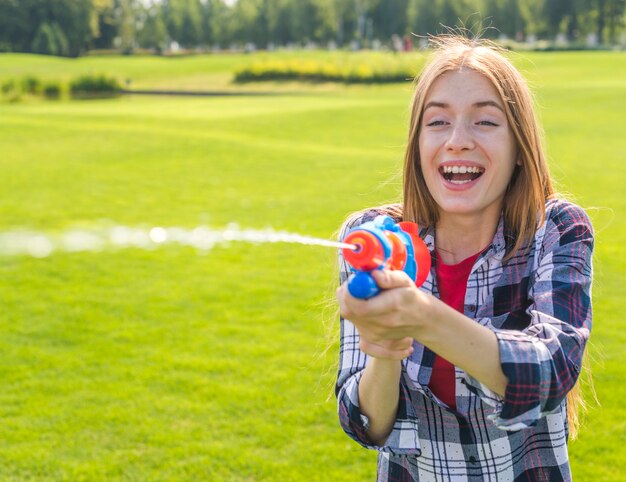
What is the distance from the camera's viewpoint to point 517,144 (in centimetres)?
228

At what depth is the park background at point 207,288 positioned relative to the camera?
15.6 feet

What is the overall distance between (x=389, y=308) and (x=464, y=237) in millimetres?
798

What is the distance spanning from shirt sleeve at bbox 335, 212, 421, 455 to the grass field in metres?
0.50

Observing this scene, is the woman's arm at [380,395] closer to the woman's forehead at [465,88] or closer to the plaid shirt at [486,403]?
the plaid shirt at [486,403]

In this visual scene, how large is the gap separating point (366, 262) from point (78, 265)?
7541 millimetres

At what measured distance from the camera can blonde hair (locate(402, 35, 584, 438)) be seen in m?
2.23

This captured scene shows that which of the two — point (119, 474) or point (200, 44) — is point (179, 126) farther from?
point (200, 44)

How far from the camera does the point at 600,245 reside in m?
9.40

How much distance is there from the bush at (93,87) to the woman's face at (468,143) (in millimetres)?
37048

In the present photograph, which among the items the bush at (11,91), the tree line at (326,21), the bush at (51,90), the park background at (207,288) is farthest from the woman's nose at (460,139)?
the tree line at (326,21)

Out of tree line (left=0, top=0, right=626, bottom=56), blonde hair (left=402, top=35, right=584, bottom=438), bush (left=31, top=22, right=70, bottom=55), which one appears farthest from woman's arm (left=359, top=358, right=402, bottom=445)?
tree line (left=0, top=0, right=626, bottom=56)

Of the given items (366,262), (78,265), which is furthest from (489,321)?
(78,265)

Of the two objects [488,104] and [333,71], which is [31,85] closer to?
[333,71]

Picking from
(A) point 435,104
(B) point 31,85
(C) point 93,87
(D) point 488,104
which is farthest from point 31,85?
(D) point 488,104
